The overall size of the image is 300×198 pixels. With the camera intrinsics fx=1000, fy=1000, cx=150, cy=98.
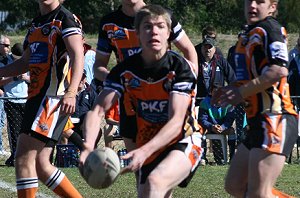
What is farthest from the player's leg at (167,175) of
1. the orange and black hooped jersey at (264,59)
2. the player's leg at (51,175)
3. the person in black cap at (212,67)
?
the person in black cap at (212,67)

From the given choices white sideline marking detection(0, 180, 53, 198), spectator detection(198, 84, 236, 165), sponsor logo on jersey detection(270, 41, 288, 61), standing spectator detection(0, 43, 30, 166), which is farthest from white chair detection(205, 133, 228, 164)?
sponsor logo on jersey detection(270, 41, 288, 61)

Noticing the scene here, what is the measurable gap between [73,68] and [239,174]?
1.78 m

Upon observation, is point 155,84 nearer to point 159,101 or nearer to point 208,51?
point 159,101

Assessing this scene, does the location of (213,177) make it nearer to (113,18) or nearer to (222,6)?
(113,18)

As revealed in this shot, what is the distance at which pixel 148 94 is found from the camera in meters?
7.54

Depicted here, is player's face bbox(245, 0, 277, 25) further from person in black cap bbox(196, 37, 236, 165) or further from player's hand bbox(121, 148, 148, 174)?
person in black cap bbox(196, 37, 236, 165)

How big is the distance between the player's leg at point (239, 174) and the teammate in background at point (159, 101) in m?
0.38

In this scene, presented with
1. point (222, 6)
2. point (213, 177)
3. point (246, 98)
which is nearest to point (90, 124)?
point (246, 98)

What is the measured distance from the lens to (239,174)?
7.88 meters

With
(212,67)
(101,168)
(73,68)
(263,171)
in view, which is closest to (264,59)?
(263,171)

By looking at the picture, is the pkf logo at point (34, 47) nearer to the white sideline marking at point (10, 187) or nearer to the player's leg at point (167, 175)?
the player's leg at point (167, 175)

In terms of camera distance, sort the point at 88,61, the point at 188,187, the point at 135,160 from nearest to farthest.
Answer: the point at 135,160, the point at 188,187, the point at 88,61

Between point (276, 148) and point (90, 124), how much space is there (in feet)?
4.70

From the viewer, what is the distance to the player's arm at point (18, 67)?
916 centimetres
